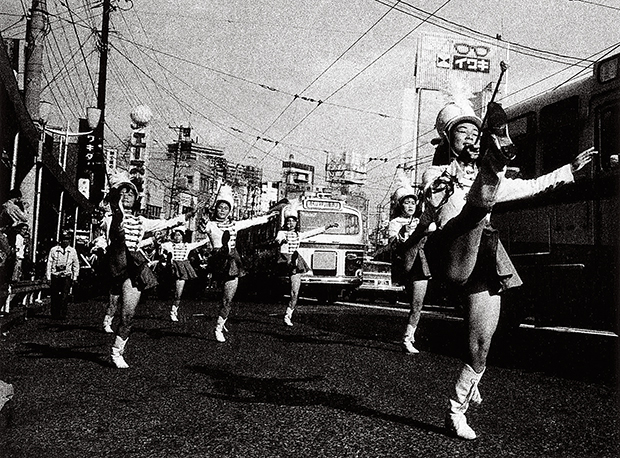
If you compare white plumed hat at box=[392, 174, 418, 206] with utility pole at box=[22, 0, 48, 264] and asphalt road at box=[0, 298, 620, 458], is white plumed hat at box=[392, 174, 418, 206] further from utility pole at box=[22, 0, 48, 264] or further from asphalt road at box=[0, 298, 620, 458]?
utility pole at box=[22, 0, 48, 264]

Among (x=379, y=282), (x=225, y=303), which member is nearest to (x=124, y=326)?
(x=225, y=303)

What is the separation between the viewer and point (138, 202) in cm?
666

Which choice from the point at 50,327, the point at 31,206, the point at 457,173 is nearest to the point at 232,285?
the point at 50,327

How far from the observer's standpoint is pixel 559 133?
8.16m

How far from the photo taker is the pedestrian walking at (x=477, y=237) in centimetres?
318

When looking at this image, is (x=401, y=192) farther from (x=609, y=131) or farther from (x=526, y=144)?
(x=609, y=131)


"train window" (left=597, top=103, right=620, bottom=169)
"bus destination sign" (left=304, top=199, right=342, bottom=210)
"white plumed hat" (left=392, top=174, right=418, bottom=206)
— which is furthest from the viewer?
"bus destination sign" (left=304, top=199, right=342, bottom=210)

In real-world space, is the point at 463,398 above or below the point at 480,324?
below

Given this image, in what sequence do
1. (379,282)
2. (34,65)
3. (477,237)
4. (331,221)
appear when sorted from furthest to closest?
1. (379,282)
2. (331,221)
3. (34,65)
4. (477,237)

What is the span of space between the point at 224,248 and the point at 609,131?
15.3ft

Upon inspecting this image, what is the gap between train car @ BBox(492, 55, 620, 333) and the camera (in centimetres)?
631

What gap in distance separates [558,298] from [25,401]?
481cm

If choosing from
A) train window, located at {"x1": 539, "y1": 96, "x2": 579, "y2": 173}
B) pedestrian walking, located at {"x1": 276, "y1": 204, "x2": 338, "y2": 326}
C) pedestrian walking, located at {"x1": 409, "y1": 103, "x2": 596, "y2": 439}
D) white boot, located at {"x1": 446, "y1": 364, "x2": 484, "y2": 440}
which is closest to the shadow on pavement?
white boot, located at {"x1": 446, "y1": 364, "x2": 484, "y2": 440}

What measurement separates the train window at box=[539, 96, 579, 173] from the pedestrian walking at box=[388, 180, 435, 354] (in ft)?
5.77
